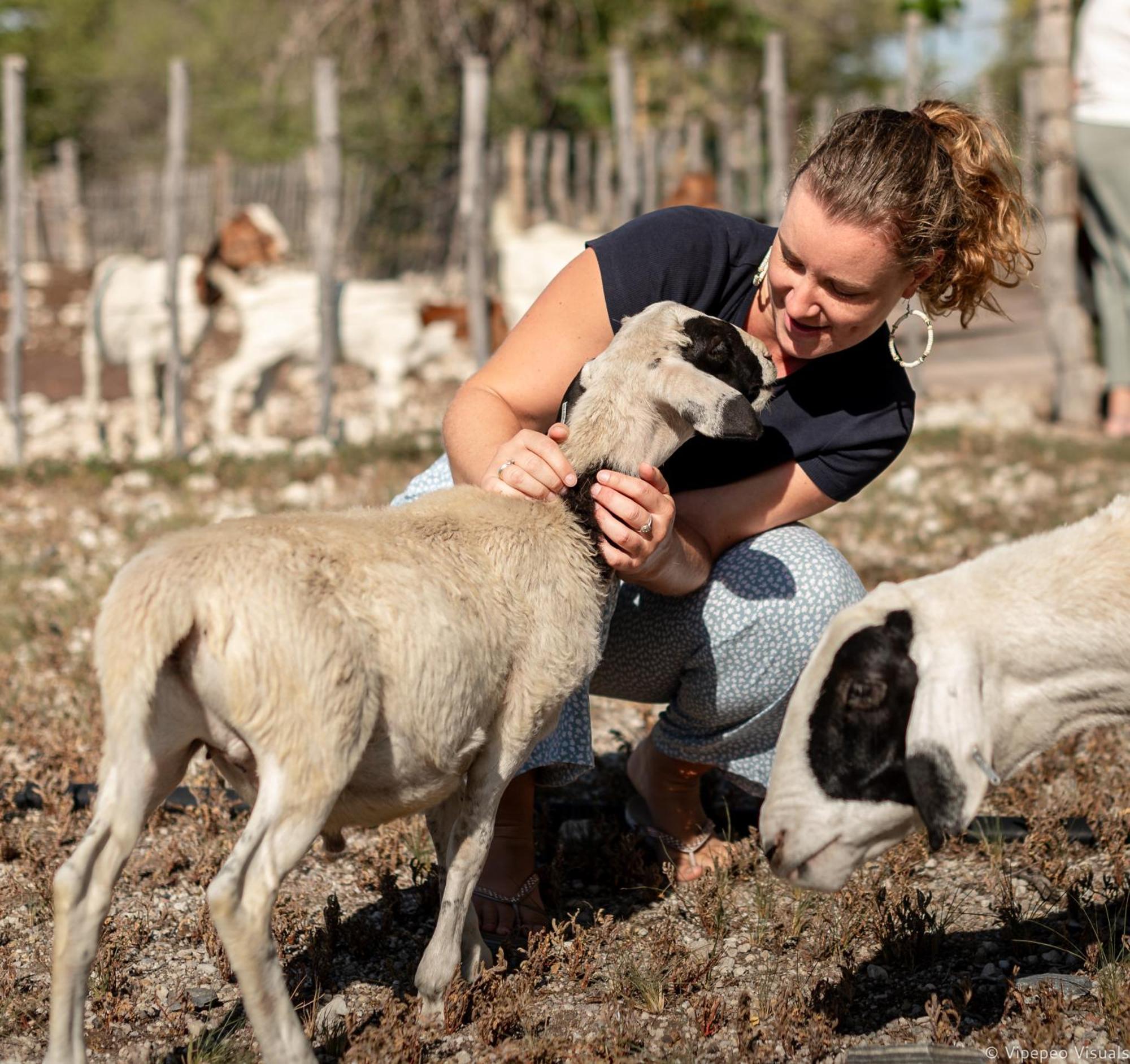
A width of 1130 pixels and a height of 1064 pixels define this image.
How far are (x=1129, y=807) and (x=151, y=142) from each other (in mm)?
39689

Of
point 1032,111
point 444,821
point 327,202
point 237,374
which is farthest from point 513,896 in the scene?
point 1032,111

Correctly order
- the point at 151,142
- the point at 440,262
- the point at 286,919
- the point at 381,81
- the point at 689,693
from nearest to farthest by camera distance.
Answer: the point at 286,919 → the point at 689,693 → the point at 440,262 → the point at 381,81 → the point at 151,142

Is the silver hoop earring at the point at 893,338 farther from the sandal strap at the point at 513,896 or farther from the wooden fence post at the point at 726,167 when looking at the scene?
the wooden fence post at the point at 726,167

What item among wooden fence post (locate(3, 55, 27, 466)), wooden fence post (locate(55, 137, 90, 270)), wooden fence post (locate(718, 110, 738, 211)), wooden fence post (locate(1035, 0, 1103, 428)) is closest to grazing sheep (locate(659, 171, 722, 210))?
wooden fence post (locate(718, 110, 738, 211))

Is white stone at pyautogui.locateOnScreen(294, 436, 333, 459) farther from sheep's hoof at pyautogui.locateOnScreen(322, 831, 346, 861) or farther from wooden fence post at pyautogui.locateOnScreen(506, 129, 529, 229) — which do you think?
wooden fence post at pyautogui.locateOnScreen(506, 129, 529, 229)

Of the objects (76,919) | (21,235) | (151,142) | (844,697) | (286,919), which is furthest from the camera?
(151,142)

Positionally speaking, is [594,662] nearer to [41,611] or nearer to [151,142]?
[41,611]

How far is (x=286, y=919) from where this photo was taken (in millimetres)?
3338

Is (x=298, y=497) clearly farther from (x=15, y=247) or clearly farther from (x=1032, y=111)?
(x=1032, y=111)

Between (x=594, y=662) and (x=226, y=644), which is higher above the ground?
(x=226, y=644)

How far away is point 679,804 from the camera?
13.1 feet

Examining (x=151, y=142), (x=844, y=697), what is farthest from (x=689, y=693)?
(x=151, y=142)

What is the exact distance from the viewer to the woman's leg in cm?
367

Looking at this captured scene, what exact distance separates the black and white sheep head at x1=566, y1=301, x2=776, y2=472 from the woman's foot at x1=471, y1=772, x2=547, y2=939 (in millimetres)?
1056
